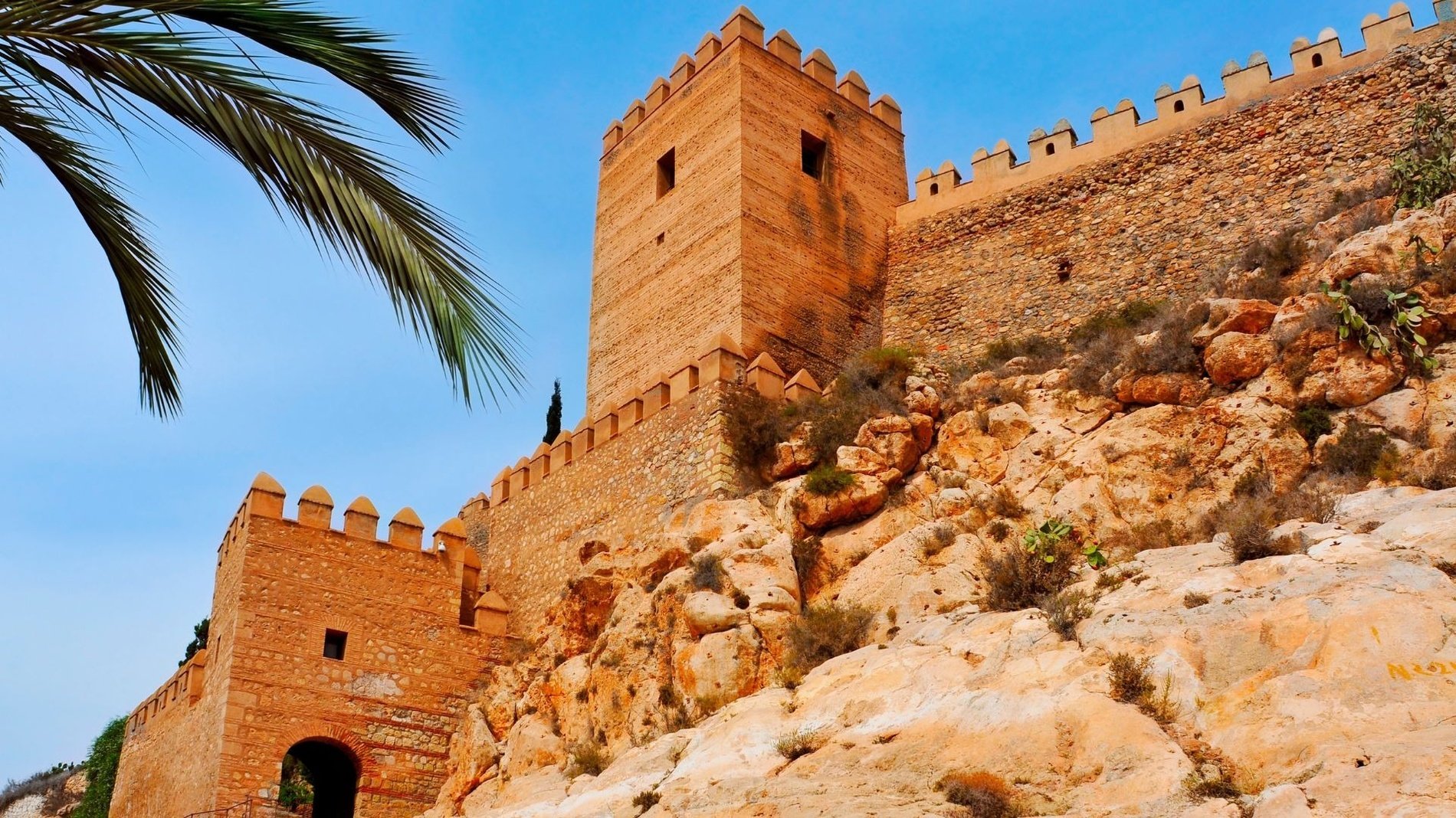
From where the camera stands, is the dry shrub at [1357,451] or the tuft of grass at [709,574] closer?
the dry shrub at [1357,451]

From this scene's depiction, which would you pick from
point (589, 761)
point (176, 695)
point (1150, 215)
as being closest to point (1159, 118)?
point (1150, 215)

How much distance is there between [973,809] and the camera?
8852 millimetres

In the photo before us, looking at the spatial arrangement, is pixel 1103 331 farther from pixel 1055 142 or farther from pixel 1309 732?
pixel 1309 732

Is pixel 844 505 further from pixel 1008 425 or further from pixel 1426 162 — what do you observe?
pixel 1426 162

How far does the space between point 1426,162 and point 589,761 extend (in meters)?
11.4

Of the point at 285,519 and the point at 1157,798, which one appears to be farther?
the point at 285,519

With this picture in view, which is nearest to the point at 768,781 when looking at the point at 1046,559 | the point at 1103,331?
the point at 1046,559

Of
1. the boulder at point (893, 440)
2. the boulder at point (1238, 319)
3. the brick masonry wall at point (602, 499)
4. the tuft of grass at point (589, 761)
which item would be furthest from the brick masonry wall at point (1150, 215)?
the tuft of grass at point (589, 761)

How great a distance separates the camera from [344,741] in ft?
58.4

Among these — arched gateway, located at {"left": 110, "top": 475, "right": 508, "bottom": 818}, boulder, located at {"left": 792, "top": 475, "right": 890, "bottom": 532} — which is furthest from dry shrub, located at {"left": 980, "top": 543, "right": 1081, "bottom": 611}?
arched gateway, located at {"left": 110, "top": 475, "right": 508, "bottom": 818}

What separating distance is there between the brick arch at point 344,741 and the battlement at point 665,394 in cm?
448

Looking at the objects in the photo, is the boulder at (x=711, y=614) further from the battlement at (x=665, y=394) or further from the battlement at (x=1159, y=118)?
the battlement at (x=1159, y=118)

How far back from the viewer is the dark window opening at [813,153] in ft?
71.6

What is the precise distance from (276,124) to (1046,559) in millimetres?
8792
